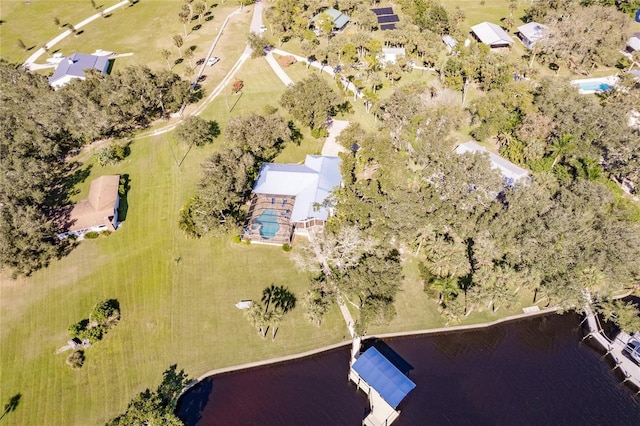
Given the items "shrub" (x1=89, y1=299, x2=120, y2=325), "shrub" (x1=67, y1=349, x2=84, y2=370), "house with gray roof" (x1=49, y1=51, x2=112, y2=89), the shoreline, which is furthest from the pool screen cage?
"house with gray roof" (x1=49, y1=51, x2=112, y2=89)

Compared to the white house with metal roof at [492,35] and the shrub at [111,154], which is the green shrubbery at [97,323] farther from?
the white house with metal roof at [492,35]

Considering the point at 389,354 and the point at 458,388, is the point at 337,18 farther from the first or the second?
the point at 458,388

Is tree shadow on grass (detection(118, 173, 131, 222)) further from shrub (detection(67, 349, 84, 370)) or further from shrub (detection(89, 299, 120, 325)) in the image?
shrub (detection(67, 349, 84, 370))

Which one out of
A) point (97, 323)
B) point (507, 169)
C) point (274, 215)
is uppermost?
point (507, 169)

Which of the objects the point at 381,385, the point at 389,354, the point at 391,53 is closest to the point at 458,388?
the point at 389,354

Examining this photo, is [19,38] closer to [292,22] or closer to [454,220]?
[292,22]

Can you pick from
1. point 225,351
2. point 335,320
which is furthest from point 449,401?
point 225,351
